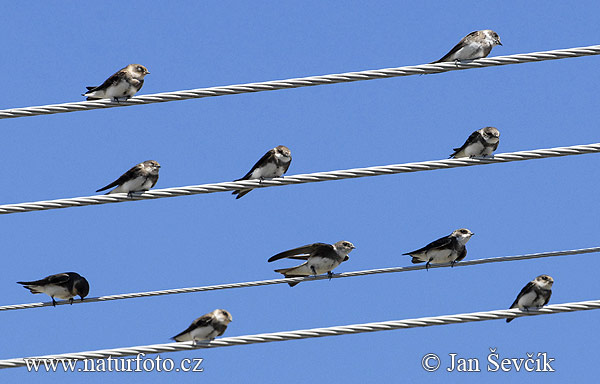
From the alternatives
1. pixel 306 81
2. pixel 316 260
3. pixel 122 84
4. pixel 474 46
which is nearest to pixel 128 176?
pixel 122 84

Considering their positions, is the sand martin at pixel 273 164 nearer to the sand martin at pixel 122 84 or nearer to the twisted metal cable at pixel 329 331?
the sand martin at pixel 122 84

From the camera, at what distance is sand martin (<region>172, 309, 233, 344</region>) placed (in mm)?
13742

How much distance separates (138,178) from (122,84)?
966 millimetres

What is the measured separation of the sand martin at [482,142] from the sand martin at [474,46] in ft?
2.69

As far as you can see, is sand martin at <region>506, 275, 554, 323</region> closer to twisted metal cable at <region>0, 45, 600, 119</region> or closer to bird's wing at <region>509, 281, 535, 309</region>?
bird's wing at <region>509, 281, 535, 309</region>

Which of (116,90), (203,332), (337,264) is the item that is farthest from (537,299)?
(116,90)

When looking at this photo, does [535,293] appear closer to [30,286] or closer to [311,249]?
[311,249]

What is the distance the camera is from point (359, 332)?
11.2 m

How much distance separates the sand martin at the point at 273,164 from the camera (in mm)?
15697

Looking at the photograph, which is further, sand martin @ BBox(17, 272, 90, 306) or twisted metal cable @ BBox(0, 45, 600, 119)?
sand martin @ BBox(17, 272, 90, 306)

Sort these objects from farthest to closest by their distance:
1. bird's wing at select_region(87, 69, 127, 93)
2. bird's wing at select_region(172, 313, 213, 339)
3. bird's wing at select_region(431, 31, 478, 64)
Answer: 1. bird's wing at select_region(431, 31, 478, 64)
2. bird's wing at select_region(87, 69, 127, 93)
3. bird's wing at select_region(172, 313, 213, 339)

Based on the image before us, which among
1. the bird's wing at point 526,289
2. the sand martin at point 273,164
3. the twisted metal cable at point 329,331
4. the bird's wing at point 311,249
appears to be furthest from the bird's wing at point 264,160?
the twisted metal cable at point 329,331

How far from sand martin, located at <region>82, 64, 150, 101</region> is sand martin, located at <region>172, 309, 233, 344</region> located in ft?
7.91

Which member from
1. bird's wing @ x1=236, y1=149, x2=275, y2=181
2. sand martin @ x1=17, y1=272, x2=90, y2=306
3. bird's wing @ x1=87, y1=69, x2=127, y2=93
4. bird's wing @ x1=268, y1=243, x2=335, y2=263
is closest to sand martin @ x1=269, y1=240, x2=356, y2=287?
bird's wing @ x1=268, y1=243, x2=335, y2=263
